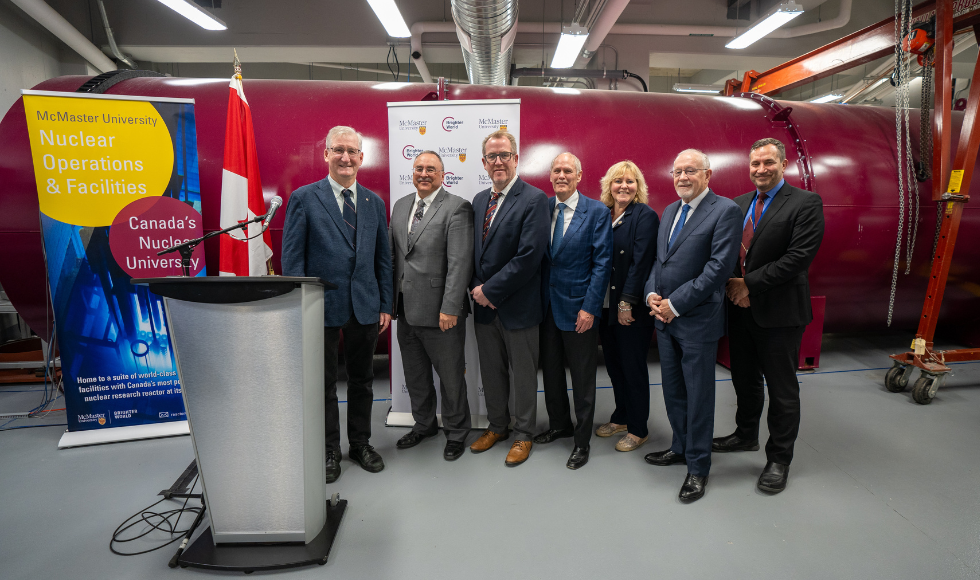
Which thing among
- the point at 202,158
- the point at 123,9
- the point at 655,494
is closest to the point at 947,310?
the point at 655,494

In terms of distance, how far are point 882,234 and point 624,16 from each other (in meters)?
6.24

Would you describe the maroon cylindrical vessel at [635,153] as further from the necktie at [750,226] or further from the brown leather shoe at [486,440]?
the brown leather shoe at [486,440]

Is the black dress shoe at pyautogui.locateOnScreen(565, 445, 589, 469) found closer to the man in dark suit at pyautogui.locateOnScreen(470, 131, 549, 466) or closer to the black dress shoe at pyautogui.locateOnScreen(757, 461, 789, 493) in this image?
the man in dark suit at pyautogui.locateOnScreen(470, 131, 549, 466)

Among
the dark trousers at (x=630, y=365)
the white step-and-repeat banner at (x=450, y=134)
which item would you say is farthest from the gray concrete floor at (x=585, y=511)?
the white step-and-repeat banner at (x=450, y=134)

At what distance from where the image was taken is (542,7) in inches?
315

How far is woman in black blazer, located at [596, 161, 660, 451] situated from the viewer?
7.86ft

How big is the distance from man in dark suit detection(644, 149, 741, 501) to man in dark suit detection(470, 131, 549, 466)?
614mm

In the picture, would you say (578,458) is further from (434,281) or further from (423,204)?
(423,204)

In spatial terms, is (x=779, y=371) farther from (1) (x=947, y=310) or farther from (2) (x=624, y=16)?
(2) (x=624, y=16)

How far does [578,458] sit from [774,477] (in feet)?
3.05

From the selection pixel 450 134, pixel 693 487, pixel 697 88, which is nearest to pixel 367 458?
pixel 693 487

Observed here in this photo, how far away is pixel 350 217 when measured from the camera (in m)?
2.29

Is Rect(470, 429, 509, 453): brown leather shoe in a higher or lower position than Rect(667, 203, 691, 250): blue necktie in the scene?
lower

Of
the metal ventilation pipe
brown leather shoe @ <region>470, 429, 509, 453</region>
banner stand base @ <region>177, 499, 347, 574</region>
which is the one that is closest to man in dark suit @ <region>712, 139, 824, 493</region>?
brown leather shoe @ <region>470, 429, 509, 453</region>
